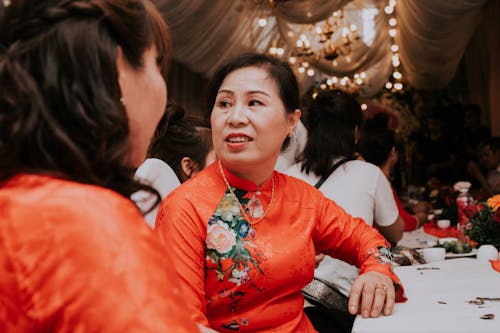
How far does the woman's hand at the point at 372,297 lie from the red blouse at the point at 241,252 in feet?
0.25

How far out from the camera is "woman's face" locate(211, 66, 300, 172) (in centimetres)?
176

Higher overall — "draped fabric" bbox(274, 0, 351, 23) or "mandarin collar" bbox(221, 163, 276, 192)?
"draped fabric" bbox(274, 0, 351, 23)

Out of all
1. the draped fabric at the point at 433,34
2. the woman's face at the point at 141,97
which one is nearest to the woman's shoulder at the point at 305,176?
the woman's face at the point at 141,97

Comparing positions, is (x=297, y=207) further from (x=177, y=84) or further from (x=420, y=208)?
(x=177, y=84)

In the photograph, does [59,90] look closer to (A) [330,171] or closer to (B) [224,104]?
(B) [224,104]

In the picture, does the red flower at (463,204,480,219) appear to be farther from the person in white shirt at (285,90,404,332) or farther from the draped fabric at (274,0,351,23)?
the draped fabric at (274,0,351,23)

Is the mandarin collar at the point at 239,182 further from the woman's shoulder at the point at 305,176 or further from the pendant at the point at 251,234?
the woman's shoulder at the point at 305,176

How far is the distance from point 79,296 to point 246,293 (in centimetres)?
103

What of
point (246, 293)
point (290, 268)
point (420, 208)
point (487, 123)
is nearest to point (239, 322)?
point (246, 293)

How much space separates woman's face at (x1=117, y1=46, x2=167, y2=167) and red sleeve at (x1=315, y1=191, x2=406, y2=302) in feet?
3.38

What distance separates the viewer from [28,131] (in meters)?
0.77

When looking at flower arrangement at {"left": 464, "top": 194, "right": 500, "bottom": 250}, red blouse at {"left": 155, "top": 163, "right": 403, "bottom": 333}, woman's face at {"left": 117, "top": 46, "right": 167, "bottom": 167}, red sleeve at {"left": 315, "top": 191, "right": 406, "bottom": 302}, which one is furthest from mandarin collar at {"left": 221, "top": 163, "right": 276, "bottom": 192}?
flower arrangement at {"left": 464, "top": 194, "right": 500, "bottom": 250}

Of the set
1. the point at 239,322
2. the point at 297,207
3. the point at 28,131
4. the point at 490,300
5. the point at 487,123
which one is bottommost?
the point at 487,123

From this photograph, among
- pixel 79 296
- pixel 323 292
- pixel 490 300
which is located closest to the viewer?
pixel 79 296
